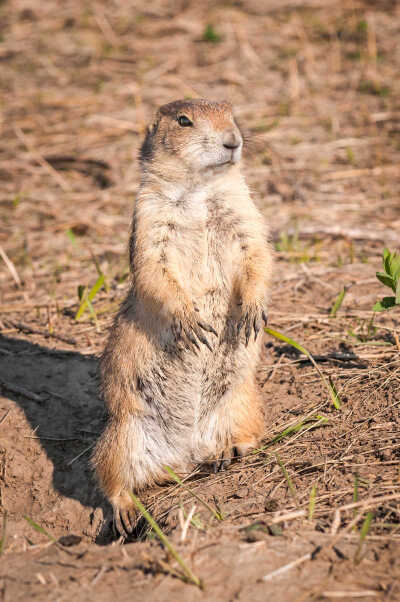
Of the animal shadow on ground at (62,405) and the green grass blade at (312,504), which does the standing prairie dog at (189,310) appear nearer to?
the animal shadow on ground at (62,405)

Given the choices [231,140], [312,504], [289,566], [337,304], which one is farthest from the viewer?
[337,304]

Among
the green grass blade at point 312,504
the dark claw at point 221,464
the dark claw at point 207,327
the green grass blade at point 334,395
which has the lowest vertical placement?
the dark claw at point 221,464

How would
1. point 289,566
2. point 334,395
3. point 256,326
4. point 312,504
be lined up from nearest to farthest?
1. point 289,566
2. point 312,504
3. point 256,326
4. point 334,395

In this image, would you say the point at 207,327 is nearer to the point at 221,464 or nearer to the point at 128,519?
the point at 221,464

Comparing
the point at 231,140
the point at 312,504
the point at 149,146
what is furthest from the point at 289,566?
the point at 149,146

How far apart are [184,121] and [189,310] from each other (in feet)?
3.63

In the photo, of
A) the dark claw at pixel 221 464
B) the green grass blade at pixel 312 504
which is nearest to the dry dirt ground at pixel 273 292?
the green grass blade at pixel 312 504

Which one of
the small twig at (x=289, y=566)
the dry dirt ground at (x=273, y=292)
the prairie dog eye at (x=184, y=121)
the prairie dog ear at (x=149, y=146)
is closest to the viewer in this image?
the small twig at (x=289, y=566)

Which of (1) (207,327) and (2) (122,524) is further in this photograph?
(2) (122,524)

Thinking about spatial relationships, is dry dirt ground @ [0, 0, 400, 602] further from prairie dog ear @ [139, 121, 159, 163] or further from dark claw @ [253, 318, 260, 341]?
prairie dog ear @ [139, 121, 159, 163]

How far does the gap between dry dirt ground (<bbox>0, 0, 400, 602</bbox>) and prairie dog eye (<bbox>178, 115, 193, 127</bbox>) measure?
598mm

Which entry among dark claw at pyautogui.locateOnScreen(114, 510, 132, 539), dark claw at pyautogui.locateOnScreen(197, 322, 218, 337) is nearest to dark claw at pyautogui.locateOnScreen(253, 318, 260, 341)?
dark claw at pyautogui.locateOnScreen(197, 322, 218, 337)

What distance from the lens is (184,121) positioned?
3.67 meters

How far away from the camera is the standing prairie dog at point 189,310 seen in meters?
3.53
